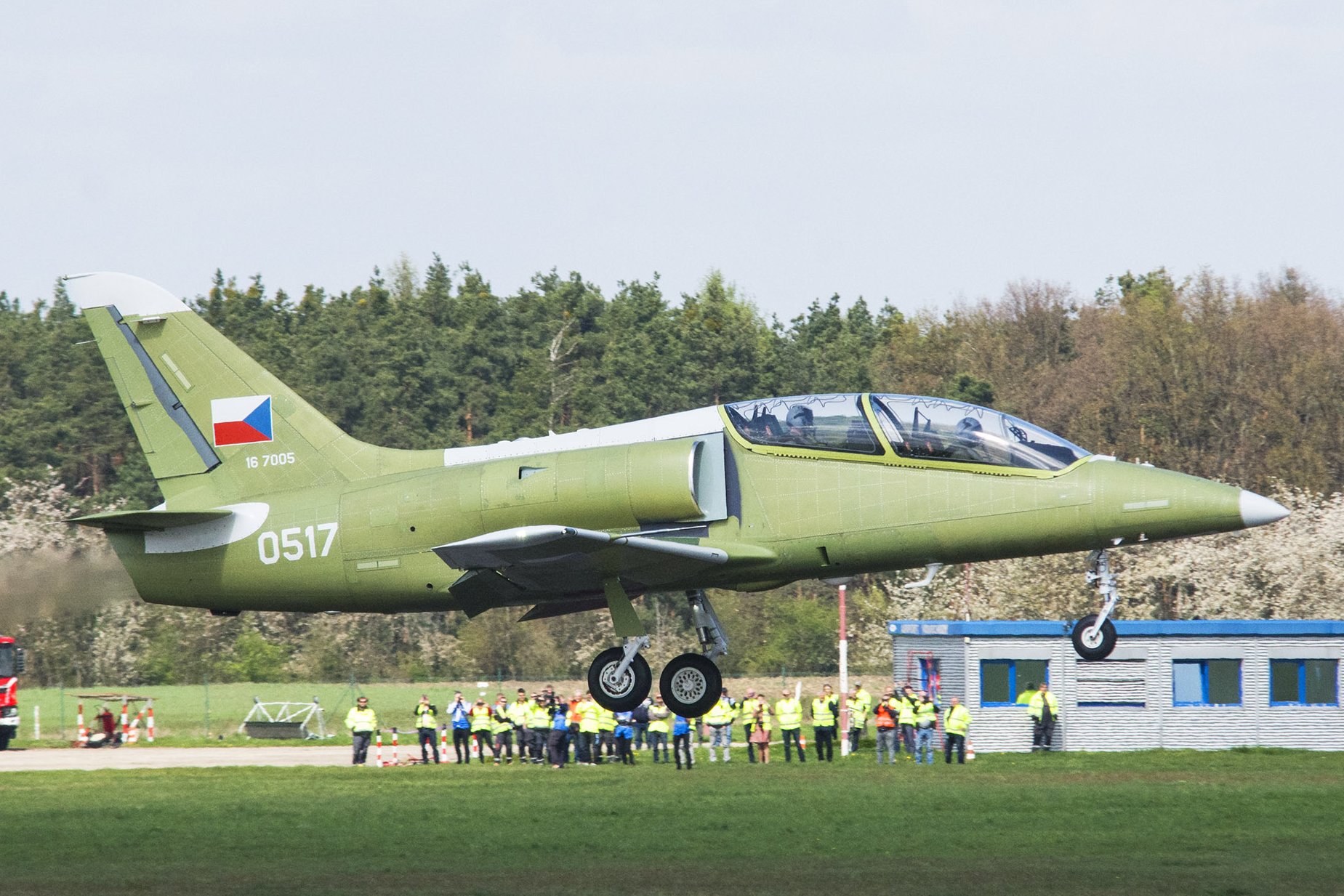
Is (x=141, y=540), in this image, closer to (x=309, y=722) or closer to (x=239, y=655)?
(x=309, y=722)

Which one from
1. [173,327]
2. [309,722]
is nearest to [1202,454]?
[309,722]

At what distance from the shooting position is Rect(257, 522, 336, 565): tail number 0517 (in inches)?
795

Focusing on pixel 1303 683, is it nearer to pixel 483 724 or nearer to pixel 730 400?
pixel 483 724

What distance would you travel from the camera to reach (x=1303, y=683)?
36500mm

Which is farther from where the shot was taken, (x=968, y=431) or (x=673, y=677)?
(x=673, y=677)

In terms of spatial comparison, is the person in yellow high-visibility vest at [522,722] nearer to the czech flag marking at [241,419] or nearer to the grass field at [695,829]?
the grass field at [695,829]

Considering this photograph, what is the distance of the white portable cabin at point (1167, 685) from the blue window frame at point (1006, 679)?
0.02 meters

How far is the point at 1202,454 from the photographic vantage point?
6359 centimetres

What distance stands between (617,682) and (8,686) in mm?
25764

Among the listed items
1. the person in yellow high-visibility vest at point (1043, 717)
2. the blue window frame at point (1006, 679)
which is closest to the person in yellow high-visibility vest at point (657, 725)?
the blue window frame at point (1006, 679)

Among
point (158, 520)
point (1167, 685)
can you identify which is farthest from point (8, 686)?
point (1167, 685)

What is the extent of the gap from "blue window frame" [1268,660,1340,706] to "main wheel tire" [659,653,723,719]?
817 inches

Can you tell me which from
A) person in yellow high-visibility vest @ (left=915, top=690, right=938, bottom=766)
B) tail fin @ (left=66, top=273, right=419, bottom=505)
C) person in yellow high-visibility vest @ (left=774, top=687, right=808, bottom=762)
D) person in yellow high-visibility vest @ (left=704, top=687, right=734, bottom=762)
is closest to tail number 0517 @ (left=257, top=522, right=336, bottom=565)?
tail fin @ (left=66, top=273, right=419, bottom=505)

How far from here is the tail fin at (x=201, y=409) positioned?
69.6 ft
